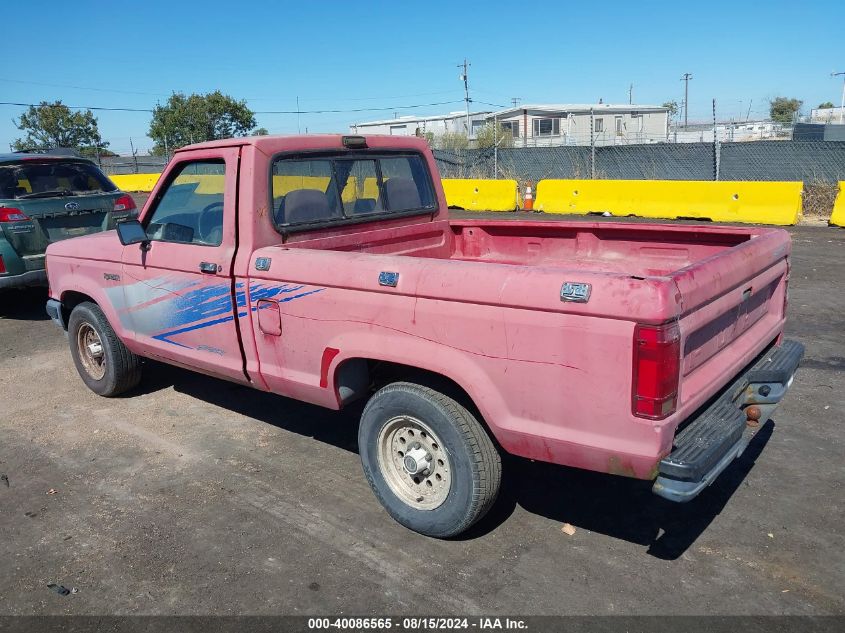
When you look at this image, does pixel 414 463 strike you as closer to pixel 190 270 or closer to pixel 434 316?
pixel 434 316

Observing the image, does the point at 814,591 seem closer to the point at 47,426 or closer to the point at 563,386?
the point at 563,386

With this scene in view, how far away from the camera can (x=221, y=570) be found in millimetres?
3242

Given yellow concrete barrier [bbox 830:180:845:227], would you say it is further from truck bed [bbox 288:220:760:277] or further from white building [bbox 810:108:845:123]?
white building [bbox 810:108:845:123]

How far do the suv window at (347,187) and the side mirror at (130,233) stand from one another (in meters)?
1.10

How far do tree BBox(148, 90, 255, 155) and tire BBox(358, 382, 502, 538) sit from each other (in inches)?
1913

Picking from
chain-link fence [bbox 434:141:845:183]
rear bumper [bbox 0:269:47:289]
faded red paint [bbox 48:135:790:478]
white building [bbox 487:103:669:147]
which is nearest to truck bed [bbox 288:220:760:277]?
faded red paint [bbox 48:135:790:478]

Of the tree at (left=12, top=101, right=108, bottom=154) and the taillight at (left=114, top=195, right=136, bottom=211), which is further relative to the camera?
the tree at (left=12, top=101, right=108, bottom=154)

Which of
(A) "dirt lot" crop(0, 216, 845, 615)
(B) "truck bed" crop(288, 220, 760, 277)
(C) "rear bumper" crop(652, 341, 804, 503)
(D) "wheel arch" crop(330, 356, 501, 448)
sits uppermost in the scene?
(B) "truck bed" crop(288, 220, 760, 277)

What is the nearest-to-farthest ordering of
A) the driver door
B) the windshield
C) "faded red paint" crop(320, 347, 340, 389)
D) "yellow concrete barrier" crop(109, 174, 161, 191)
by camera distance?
"faded red paint" crop(320, 347, 340, 389) < the driver door < the windshield < "yellow concrete barrier" crop(109, 174, 161, 191)

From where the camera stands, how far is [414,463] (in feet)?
11.1

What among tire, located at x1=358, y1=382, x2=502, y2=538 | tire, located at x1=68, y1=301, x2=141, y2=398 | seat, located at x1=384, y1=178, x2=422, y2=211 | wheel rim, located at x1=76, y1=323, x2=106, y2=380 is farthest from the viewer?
wheel rim, located at x1=76, y1=323, x2=106, y2=380

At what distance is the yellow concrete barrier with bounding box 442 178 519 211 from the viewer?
17422 millimetres

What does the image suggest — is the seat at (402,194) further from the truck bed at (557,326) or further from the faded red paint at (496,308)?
the truck bed at (557,326)

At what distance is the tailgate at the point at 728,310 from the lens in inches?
109
